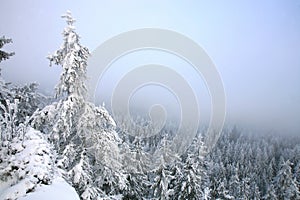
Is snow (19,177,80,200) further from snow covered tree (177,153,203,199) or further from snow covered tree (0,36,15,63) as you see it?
snow covered tree (177,153,203,199)

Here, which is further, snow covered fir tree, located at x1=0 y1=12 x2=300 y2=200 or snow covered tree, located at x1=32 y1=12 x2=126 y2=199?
snow covered tree, located at x1=32 y1=12 x2=126 y2=199

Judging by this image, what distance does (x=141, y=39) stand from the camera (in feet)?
99.6

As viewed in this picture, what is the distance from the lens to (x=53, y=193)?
5.16 m

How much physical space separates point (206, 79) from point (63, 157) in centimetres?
1583

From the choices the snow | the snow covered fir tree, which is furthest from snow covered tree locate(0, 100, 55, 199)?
the snow

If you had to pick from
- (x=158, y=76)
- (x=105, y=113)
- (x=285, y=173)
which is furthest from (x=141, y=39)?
(x=285, y=173)

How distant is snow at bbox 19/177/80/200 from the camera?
16.1ft

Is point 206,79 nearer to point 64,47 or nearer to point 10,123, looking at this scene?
point 64,47

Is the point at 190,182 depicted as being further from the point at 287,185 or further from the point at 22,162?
the point at 287,185

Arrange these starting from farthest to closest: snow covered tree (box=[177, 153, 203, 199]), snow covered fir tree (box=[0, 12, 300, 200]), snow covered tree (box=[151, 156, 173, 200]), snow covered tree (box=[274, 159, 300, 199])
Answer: snow covered tree (box=[274, 159, 300, 199]) → snow covered tree (box=[151, 156, 173, 200]) → snow covered tree (box=[177, 153, 203, 199]) → snow covered fir tree (box=[0, 12, 300, 200])

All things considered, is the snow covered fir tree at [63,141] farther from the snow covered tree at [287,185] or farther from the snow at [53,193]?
the snow covered tree at [287,185]

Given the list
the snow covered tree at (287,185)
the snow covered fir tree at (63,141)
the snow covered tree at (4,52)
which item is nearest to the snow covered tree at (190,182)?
the snow covered fir tree at (63,141)

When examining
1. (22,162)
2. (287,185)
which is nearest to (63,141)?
(22,162)

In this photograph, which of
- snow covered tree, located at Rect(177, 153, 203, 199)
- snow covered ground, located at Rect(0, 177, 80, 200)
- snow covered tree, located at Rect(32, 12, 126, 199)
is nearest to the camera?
snow covered ground, located at Rect(0, 177, 80, 200)
